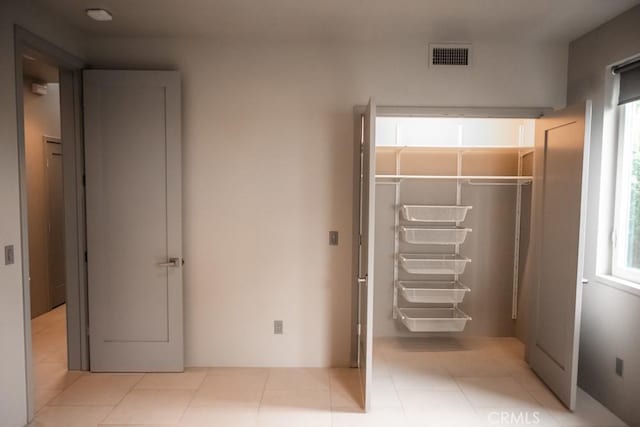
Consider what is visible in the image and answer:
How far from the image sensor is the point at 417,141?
386 centimetres

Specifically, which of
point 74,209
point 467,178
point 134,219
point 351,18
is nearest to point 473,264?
point 467,178

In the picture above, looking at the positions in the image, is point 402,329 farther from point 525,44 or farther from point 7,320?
point 7,320

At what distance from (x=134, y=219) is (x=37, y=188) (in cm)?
232

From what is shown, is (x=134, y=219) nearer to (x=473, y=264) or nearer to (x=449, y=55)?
(x=449, y=55)

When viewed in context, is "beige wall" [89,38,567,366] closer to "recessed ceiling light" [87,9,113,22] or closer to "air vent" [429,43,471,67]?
"air vent" [429,43,471,67]

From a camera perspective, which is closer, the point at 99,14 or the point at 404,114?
the point at 99,14

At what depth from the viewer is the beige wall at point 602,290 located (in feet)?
8.32

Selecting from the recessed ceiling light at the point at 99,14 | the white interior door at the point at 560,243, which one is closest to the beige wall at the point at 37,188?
the recessed ceiling light at the point at 99,14

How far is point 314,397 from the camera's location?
2818 millimetres

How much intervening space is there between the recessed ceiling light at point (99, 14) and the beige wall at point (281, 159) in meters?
0.45

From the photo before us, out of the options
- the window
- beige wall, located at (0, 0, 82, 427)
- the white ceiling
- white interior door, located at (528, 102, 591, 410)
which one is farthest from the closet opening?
beige wall, located at (0, 0, 82, 427)

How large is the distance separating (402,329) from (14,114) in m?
3.62

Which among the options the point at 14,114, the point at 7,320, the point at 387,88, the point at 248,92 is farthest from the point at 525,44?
the point at 7,320

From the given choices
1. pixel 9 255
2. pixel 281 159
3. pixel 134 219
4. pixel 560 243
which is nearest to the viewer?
pixel 9 255
